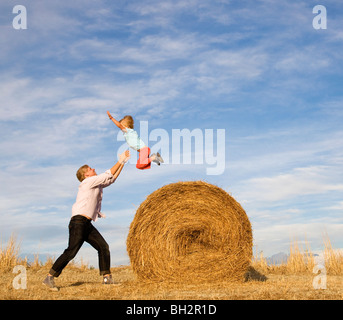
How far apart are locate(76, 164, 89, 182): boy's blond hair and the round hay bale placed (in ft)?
3.82

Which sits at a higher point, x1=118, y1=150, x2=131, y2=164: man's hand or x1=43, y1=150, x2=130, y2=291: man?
x1=118, y1=150, x2=131, y2=164: man's hand

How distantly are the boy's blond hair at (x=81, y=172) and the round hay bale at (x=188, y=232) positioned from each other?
1166 millimetres

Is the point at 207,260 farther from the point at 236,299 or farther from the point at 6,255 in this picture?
the point at 6,255

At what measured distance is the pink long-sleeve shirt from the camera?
7395 millimetres

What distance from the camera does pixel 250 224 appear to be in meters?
7.82

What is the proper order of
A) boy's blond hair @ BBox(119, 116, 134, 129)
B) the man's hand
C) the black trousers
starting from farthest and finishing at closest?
1. boy's blond hair @ BBox(119, 116, 134, 129)
2. the man's hand
3. the black trousers

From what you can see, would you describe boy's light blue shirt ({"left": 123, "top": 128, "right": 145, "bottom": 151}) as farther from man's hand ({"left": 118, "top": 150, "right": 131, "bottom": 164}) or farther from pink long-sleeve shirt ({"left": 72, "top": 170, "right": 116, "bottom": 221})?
pink long-sleeve shirt ({"left": 72, "top": 170, "right": 116, "bottom": 221})

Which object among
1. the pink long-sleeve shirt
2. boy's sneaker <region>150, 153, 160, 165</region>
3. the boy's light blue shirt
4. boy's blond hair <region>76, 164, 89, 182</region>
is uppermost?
the boy's light blue shirt

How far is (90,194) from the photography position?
24.4 feet

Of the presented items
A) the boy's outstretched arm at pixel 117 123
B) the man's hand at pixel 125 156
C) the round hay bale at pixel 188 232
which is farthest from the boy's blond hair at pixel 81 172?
the round hay bale at pixel 188 232

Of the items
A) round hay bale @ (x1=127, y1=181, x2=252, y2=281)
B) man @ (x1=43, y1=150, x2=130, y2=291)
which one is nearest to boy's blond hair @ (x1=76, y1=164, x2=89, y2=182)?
man @ (x1=43, y1=150, x2=130, y2=291)

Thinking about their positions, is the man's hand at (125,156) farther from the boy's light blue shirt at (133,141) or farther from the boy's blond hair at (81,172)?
the boy's blond hair at (81,172)

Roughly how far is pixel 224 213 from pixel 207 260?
88cm
